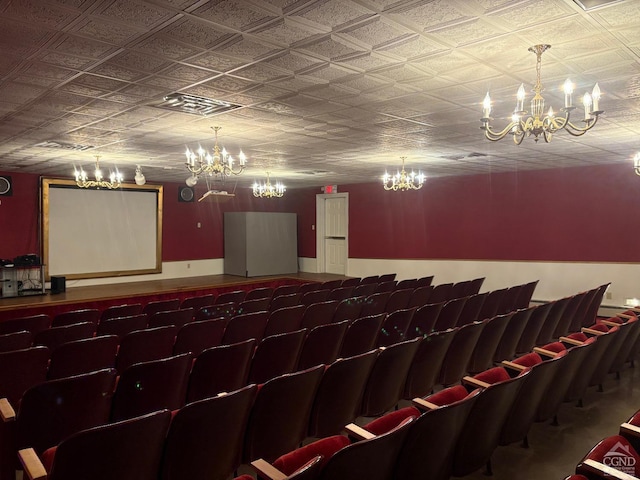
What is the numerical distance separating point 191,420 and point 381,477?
0.99 metres

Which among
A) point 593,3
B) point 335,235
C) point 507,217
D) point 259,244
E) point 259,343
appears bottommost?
point 259,343

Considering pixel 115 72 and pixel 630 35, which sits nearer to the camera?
pixel 630 35

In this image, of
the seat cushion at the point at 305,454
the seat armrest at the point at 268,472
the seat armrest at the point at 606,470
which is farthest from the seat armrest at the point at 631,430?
the seat armrest at the point at 268,472

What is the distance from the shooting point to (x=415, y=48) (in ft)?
10.8

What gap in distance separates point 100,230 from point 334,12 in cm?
1127

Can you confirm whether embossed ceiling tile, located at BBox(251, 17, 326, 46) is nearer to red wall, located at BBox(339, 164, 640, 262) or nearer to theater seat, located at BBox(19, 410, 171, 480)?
theater seat, located at BBox(19, 410, 171, 480)

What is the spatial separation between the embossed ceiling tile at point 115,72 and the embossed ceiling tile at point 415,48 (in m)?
2.07

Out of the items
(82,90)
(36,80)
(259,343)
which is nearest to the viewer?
(36,80)

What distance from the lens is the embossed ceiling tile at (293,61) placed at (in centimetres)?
345

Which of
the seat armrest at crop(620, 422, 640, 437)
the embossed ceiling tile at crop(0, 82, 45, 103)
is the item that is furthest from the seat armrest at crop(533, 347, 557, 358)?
the embossed ceiling tile at crop(0, 82, 45, 103)

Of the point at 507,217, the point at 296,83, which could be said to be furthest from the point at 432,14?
the point at 507,217

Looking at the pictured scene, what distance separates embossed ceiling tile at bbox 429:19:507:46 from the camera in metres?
2.89

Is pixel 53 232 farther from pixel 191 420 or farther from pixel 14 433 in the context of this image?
pixel 191 420

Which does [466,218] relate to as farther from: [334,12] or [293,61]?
[334,12]
